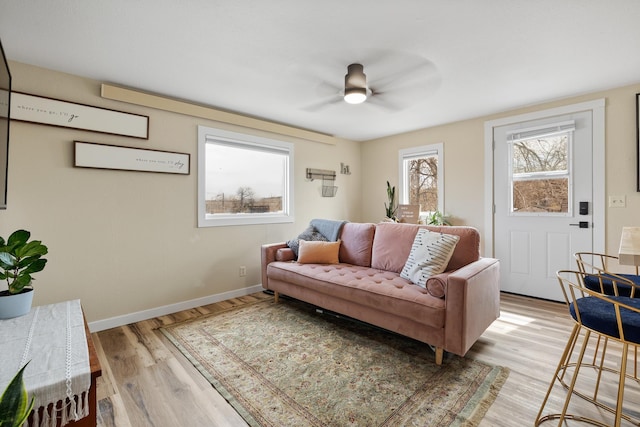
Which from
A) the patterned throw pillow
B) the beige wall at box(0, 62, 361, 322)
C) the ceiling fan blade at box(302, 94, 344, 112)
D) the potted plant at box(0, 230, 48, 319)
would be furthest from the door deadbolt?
the potted plant at box(0, 230, 48, 319)

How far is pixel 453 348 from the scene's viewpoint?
1901 mm

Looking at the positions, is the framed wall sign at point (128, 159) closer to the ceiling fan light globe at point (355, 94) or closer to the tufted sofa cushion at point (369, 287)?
the tufted sofa cushion at point (369, 287)

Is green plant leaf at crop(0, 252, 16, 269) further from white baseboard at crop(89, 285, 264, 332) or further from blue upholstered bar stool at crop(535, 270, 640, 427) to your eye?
blue upholstered bar stool at crop(535, 270, 640, 427)

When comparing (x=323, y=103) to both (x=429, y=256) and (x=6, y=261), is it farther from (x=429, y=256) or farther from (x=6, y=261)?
(x=6, y=261)

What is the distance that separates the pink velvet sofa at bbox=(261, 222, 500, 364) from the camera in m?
1.93

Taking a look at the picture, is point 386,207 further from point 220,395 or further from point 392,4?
point 220,395

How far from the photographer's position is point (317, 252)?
321 centimetres

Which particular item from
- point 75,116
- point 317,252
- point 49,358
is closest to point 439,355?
point 317,252

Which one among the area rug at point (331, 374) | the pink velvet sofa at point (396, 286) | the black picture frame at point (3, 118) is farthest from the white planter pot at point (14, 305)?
the pink velvet sofa at point (396, 286)

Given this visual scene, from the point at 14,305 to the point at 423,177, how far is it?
4.44m

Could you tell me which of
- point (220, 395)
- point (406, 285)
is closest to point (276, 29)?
point (406, 285)

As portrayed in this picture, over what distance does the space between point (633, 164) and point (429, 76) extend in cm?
221

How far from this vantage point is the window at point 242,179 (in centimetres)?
334

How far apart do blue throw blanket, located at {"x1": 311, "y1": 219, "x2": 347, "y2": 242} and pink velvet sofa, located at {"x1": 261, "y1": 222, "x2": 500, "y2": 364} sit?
0.07 meters
